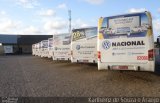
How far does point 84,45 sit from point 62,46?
677 centimetres

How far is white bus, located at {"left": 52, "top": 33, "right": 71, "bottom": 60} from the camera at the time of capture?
27312 millimetres

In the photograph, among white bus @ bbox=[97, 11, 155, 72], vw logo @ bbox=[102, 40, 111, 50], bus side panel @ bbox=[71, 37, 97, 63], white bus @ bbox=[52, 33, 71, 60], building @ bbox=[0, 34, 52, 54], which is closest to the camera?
white bus @ bbox=[97, 11, 155, 72]

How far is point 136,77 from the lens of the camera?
15.7 metres

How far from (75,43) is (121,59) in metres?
7.95

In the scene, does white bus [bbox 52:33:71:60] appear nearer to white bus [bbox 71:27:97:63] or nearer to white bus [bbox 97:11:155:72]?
white bus [bbox 71:27:97:63]

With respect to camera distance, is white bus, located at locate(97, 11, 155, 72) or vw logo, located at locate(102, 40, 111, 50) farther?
vw logo, located at locate(102, 40, 111, 50)

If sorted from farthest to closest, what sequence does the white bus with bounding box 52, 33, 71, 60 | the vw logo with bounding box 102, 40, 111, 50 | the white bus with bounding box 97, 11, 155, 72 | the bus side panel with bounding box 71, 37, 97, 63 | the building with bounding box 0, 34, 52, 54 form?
the building with bounding box 0, 34, 52, 54
the white bus with bounding box 52, 33, 71, 60
the bus side panel with bounding box 71, 37, 97, 63
the vw logo with bounding box 102, 40, 111, 50
the white bus with bounding box 97, 11, 155, 72

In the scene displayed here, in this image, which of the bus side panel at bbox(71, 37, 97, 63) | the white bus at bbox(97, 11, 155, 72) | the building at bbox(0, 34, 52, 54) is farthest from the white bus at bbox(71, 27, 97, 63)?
the building at bbox(0, 34, 52, 54)

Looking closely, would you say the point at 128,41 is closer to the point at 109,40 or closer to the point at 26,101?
the point at 109,40

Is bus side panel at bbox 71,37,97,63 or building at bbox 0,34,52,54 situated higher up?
building at bbox 0,34,52,54

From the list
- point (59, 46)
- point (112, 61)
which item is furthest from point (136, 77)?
point (59, 46)

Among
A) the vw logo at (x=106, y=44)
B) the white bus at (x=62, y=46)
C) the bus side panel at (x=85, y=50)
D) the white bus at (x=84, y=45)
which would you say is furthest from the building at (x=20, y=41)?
the vw logo at (x=106, y=44)

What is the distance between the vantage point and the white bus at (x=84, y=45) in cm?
2073

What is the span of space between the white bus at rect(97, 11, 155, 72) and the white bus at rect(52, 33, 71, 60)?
40.4ft
